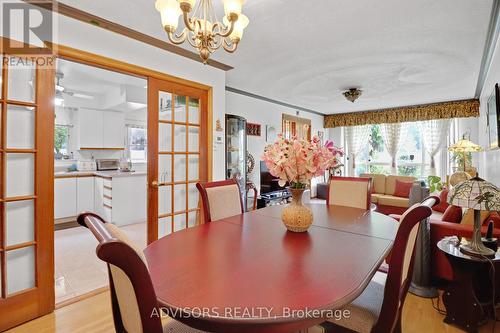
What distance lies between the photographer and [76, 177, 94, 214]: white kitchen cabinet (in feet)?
15.3

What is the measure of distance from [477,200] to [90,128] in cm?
598

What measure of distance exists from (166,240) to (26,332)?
1.48m

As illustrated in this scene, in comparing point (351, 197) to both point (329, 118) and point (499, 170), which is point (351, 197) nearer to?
point (499, 170)

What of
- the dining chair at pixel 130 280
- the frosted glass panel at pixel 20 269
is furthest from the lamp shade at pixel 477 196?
the frosted glass panel at pixel 20 269

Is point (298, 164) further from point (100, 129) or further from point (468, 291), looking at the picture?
point (100, 129)

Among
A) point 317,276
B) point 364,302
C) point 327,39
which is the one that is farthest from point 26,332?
point 327,39

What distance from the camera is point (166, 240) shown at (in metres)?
1.36

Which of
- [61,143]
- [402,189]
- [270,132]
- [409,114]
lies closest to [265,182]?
[270,132]

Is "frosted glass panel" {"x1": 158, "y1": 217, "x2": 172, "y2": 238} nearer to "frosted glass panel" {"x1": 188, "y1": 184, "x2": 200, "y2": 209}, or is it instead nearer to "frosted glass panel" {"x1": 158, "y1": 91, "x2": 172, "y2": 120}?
"frosted glass panel" {"x1": 188, "y1": 184, "x2": 200, "y2": 209}

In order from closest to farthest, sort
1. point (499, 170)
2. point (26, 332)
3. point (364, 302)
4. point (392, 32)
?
1. point (364, 302)
2. point (26, 332)
3. point (392, 32)
4. point (499, 170)

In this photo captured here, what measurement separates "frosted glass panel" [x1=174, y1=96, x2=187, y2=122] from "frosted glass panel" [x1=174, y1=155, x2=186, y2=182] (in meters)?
0.45

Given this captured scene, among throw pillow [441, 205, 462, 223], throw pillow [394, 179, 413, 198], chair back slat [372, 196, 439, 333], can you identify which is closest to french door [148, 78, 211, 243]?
chair back slat [372, 196, 439, 333]

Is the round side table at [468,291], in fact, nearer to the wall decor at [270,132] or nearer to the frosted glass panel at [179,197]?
the frosted glass panel at [179,197]

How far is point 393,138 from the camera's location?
6.55 m
